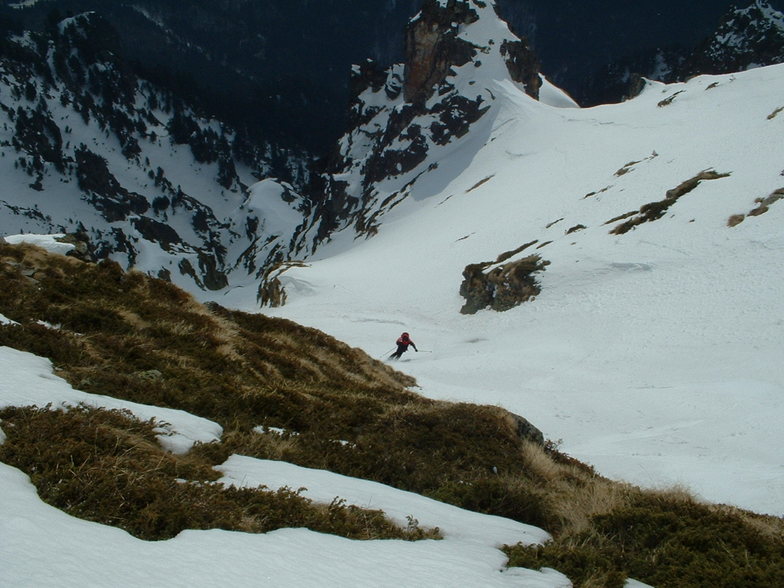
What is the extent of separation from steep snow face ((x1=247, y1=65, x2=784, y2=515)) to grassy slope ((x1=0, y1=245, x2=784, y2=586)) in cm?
375

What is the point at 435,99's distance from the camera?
11706cm

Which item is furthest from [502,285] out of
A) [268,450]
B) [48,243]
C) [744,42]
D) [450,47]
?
[744,42]

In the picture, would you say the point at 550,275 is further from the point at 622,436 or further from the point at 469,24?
the point at 469,24

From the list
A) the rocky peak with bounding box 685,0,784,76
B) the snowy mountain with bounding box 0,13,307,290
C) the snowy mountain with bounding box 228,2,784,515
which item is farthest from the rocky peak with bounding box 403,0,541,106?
the snowy mountain with bounding box 0,13,307,290

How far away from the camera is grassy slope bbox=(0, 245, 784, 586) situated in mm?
3924

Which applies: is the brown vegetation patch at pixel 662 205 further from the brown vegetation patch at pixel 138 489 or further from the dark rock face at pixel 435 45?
A: the dark rock face at pixel 435 45

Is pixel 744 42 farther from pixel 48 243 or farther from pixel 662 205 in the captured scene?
pixel 48 243

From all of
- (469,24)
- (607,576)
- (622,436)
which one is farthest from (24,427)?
(469,24)

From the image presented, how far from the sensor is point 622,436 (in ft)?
41.2

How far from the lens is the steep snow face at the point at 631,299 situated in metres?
12.3

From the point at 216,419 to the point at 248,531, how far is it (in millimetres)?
3186

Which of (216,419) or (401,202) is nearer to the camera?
(216,419)

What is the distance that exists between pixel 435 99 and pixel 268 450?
11971 cm

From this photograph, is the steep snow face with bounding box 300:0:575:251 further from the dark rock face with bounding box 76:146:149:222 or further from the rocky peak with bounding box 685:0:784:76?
the dark rock face with bounding box 76:146:149:222
